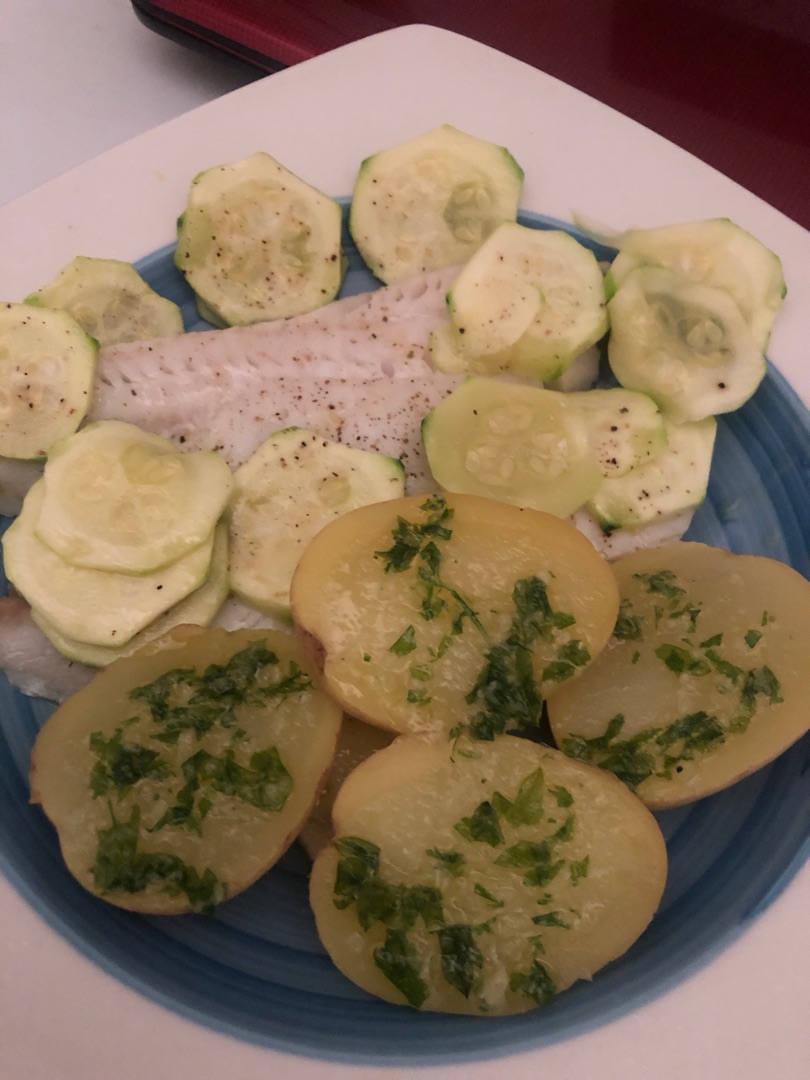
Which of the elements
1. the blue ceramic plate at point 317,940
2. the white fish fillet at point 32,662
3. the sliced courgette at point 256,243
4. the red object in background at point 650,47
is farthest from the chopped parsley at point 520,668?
the red object in background at point 650,47

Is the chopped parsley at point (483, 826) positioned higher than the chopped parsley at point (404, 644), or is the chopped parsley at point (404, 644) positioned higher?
the chopped parsley at point (404, 644)

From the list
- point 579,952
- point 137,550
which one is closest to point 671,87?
point 137,550

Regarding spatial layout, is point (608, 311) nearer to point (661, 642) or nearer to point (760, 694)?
point (661, 642)

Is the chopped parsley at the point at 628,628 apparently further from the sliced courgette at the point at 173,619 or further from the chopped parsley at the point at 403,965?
the sliced courgette at the point at 173,619

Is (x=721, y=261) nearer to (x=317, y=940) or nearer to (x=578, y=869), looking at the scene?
(x=578, y=869)

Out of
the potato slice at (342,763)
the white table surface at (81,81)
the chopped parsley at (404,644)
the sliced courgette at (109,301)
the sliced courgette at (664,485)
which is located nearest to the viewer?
the chopped parsley at (404,644)

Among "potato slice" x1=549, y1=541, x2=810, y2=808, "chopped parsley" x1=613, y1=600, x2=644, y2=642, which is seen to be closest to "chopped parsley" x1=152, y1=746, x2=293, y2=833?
"potato slice" x1=549, y1=541, x2=810, y2=808

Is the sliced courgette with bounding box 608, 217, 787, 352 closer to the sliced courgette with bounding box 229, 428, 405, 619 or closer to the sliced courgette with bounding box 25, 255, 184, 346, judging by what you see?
the sliced courgette with bounding box 229, 428, 405, 619
